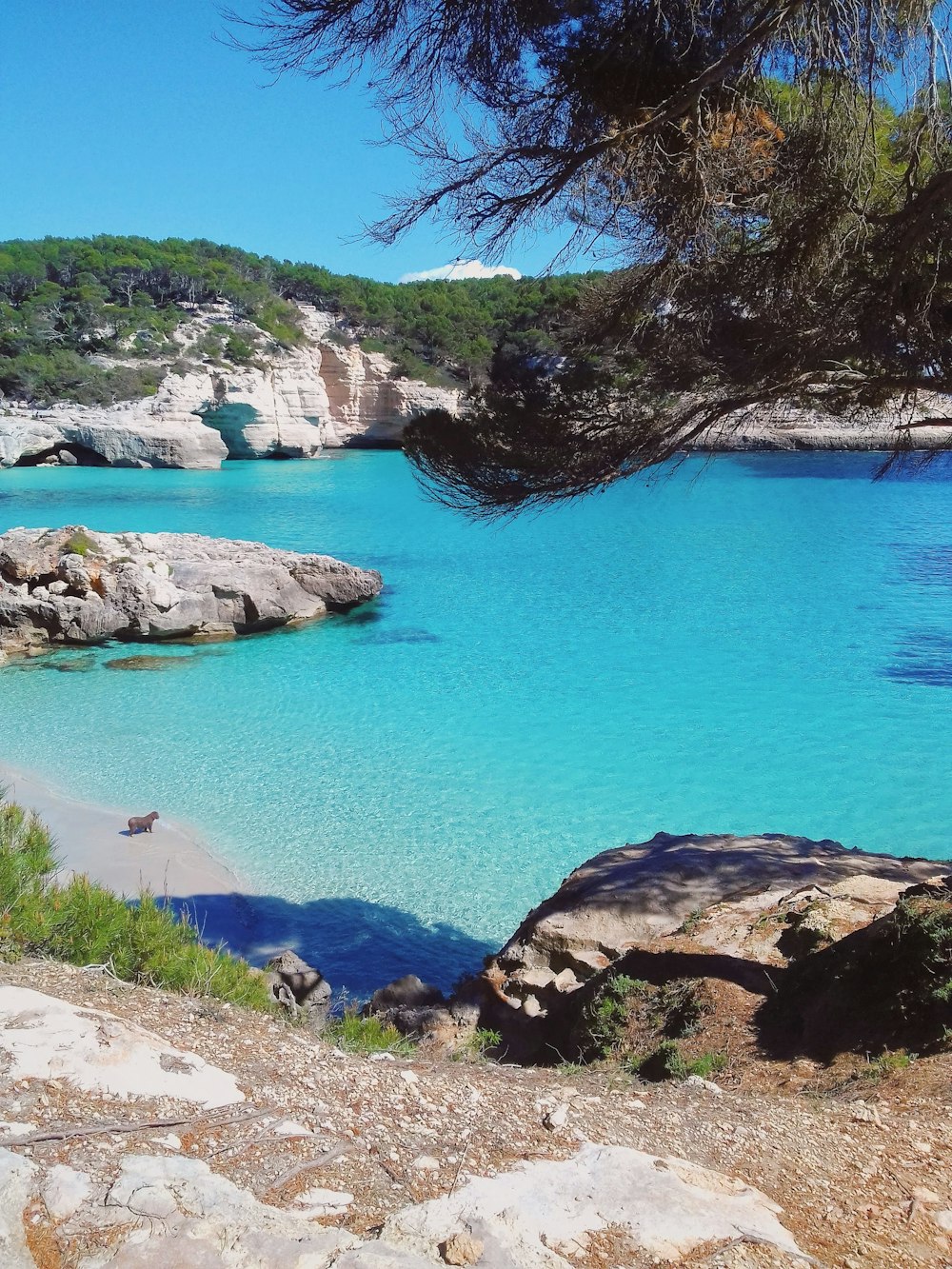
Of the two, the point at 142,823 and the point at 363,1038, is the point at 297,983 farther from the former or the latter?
the point at 142,823

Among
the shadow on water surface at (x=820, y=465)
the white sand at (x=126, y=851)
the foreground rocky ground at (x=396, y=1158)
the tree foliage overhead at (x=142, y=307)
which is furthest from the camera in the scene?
the tree foliage overhead at (x=142, y=307)

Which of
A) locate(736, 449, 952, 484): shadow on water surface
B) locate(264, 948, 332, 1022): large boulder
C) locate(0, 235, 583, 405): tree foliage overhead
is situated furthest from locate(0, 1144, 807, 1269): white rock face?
locate(736, 449, 952, 484): shadow on water surface

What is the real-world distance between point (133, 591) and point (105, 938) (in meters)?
11.5

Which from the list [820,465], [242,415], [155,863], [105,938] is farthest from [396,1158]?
[242,415]

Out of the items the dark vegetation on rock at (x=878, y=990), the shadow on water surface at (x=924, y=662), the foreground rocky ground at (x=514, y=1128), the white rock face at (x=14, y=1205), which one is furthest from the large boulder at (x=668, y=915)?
the shadow on water surface at (x=924, y=662)

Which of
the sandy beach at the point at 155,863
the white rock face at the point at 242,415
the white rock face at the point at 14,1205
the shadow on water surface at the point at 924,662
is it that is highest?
the white rock face at the point at 242,415

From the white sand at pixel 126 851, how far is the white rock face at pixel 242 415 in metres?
34.0

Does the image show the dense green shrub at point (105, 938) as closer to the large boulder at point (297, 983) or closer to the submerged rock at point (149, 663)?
the large boulder at point (297, 983)

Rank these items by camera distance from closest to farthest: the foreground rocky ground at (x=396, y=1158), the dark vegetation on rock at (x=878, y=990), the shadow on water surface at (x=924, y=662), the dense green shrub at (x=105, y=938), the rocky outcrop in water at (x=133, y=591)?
the foreground rocky ground at (x=396, y=1158)
the dense green shrub at (x=105, y=938)
the dark vegetation on rock at (x=878, y=990)
the shadow on water surface at (x=924, y=662)
the rocky outcrop in water at (x=133, y=591)

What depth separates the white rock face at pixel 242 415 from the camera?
130 feet

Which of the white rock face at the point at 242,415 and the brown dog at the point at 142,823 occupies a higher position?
the white rock face at the point at 242,415

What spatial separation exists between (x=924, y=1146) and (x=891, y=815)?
255 inches

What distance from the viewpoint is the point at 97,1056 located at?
2396mm

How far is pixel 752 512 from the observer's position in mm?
28891
